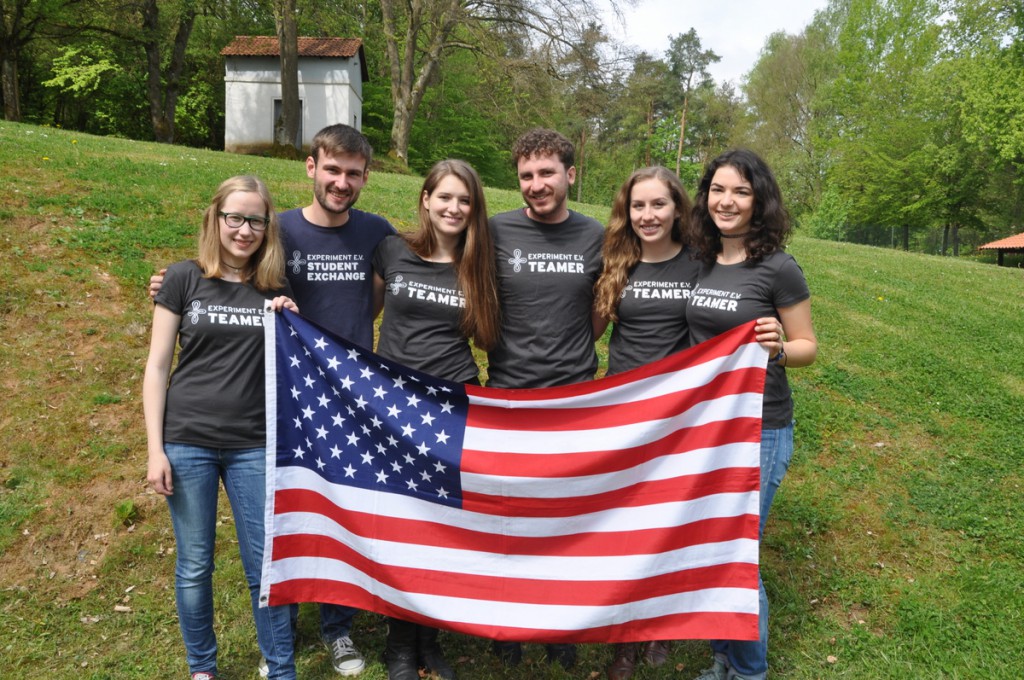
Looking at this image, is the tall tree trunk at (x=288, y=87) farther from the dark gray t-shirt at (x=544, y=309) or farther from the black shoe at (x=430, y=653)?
the black shoe at (x=430, y=653)

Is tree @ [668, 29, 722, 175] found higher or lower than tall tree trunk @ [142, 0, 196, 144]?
higher

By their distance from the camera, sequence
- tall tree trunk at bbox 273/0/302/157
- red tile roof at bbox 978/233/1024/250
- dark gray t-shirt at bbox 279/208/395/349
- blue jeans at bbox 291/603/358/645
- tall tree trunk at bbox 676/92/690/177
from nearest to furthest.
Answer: dark gray t-shirt at bbox 279/208/395/349, blue jeans at bbox 291/603/358/645, tall tree trunk at bbox 273/0/302/157, red tile roof at bbox 978/233/1024/250, tall tree trunk at bbox 676/92/690/177

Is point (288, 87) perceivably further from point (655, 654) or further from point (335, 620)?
point (655, 654)

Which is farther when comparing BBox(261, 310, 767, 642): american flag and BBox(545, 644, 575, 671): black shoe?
BBox(545, 644, 575, 671): black shoe

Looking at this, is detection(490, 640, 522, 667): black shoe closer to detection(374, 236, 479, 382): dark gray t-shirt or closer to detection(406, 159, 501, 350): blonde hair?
detection(374, 236, 479, 382): dark gray t-shirt

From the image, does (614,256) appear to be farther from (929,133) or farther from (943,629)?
(929,133)

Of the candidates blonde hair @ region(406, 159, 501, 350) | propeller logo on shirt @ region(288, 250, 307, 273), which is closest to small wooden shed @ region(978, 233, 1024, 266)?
blonde hair @ region(406, 159, 501, 350)

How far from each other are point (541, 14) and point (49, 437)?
24.2 m

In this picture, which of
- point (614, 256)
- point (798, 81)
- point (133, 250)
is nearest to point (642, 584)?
point (614, 256)

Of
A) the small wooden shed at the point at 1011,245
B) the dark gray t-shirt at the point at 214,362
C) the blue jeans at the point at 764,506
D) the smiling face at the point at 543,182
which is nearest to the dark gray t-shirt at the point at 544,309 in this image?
the smiling face at the point at 543,182

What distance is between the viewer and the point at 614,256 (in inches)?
154

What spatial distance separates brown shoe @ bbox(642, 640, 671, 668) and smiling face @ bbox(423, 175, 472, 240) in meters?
2.65

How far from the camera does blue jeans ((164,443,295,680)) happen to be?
3436 millimetres

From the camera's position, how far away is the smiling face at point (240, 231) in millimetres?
3451
